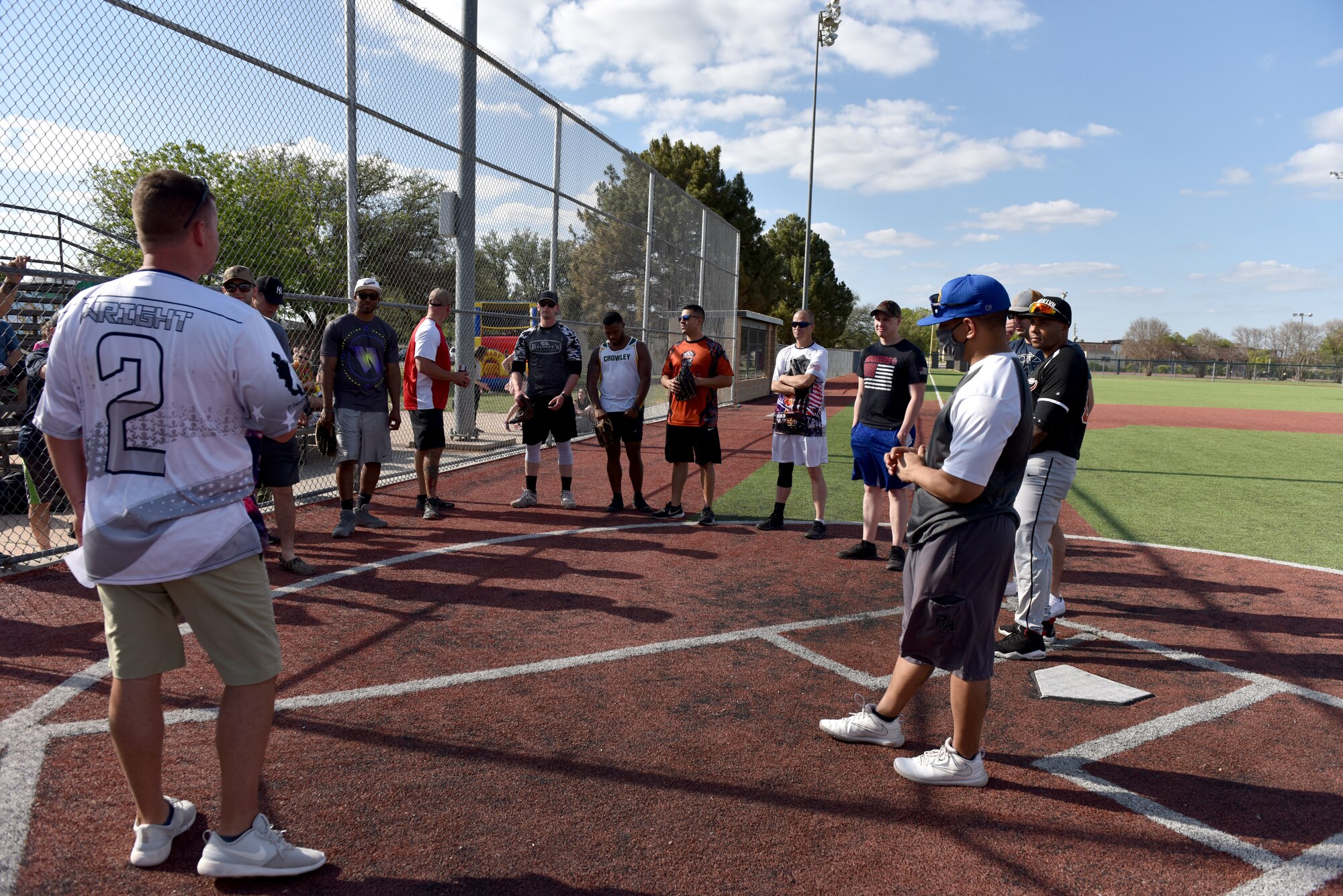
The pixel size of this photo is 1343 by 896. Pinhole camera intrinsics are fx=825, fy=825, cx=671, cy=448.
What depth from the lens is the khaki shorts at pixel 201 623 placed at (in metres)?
2.39

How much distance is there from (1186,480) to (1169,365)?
3514 inches

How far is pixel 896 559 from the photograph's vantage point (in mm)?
6461

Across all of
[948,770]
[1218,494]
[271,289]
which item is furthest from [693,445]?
[1218,494]

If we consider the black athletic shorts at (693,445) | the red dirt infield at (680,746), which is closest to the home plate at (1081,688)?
the red dirt infield at (680,746)

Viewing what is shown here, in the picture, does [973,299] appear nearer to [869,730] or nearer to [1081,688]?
[869,730]

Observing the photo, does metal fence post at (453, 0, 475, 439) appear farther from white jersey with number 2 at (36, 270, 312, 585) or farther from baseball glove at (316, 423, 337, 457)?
white jersey with number 2 at (36, 270, 312, 585)

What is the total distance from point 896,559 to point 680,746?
3.45 metres

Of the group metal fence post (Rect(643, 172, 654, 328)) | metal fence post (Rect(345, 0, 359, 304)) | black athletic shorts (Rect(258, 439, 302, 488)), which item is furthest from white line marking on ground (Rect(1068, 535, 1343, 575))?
metal fence post (Rect(643, 172, 654, 328))

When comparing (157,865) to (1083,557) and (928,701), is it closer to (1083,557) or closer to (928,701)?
(928,701)

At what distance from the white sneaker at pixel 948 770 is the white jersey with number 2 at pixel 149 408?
2.61 m

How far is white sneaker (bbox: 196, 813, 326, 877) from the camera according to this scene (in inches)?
97.1

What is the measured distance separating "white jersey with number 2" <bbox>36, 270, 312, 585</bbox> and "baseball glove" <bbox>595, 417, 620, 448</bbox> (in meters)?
6.10

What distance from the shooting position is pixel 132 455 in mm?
2324

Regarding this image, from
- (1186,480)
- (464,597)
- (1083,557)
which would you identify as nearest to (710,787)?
(464,597)
